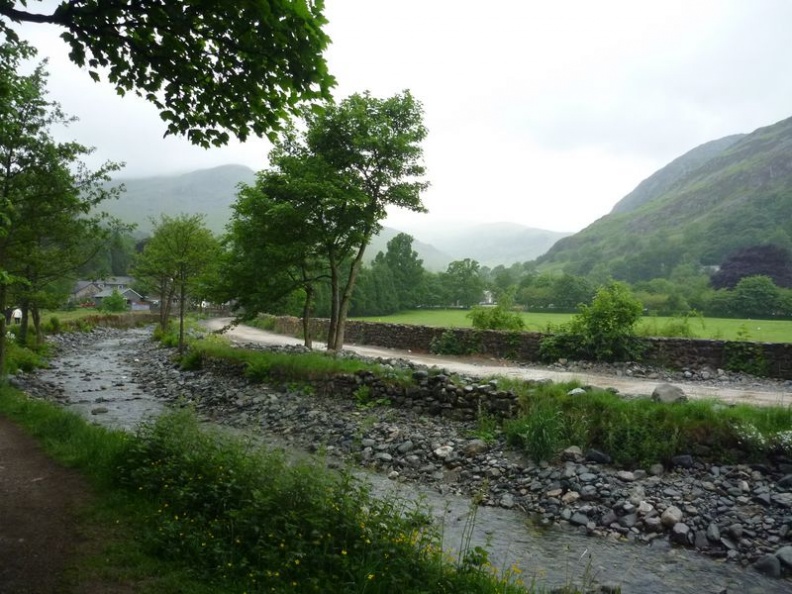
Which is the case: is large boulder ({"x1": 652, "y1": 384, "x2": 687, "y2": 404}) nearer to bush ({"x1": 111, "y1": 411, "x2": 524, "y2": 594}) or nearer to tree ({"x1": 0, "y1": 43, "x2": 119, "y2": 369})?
bush ({"x1": 111, "y1": 411, "x2": 524, "y2": 594})

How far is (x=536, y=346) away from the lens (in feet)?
70.4

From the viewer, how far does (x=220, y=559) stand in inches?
188

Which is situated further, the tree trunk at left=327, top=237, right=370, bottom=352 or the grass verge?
the tree trunk at left=327, top=237, right=370, bottom=352

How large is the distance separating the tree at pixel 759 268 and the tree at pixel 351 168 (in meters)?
35.9

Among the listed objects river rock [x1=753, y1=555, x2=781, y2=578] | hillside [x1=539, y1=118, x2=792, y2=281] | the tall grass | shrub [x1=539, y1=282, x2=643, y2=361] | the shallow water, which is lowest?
the shallow water

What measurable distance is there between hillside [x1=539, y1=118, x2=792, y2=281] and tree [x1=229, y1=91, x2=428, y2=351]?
7333 cm

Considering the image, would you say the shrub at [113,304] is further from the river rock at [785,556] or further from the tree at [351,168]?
the river rock at [785,556]

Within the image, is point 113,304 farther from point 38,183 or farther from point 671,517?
point 671,517

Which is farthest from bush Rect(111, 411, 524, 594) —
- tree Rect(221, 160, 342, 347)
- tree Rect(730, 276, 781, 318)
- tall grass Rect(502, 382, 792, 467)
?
tree Rect(730, 276, 781, 318)

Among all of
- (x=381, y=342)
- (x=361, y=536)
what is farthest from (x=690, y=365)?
(x=361, y=536)

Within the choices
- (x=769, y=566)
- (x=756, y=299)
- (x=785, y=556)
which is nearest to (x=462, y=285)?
(x=756, y=299)

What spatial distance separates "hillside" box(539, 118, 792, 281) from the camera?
8488cm

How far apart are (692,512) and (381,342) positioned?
69.2 feet

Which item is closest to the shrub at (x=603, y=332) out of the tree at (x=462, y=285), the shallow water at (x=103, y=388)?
the shallow water at (x=103, y=388)
